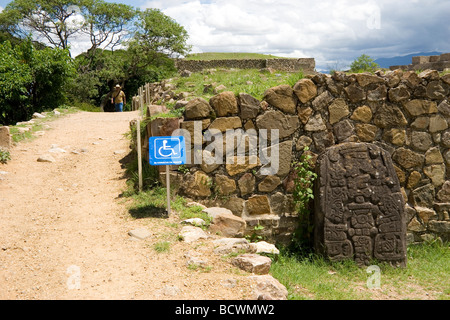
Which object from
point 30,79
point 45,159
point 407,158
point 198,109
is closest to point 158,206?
point 198,109

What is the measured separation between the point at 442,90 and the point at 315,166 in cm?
263

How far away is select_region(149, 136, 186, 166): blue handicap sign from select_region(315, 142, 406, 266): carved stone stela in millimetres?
2045

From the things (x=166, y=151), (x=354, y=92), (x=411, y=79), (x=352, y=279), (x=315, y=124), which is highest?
(x=411, y=79)

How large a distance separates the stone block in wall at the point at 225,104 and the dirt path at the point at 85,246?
1914mm

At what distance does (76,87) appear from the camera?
2394 centimetres

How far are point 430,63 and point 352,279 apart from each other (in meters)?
10.8

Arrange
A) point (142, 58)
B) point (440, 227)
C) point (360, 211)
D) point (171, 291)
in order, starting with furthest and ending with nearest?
point (142, 58) → point (440, 227) → point (360, 211) → point (171, 291)

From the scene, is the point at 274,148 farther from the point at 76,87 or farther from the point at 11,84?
the point at 76,87

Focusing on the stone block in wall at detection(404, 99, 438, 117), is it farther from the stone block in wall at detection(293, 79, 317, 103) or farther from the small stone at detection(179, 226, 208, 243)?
the small stone at detection(179, 226, 208, 243)

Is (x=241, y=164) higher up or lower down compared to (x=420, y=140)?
lower down

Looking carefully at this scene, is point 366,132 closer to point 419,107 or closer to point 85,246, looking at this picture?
point 419,107

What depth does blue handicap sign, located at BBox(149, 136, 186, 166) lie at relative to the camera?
18.1 ft

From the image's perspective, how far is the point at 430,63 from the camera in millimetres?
13531

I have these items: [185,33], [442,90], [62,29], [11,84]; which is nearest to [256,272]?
[442,90]
